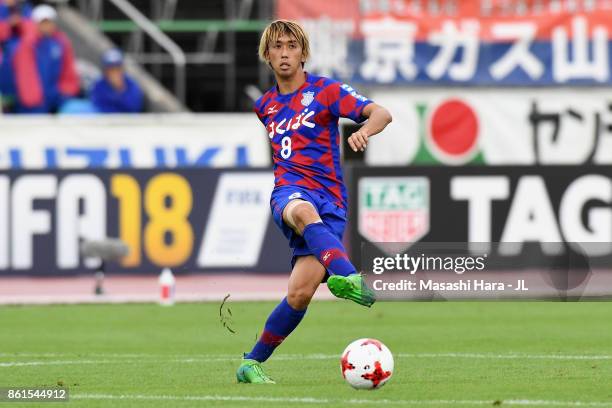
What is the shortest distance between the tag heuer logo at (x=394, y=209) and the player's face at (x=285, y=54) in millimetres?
10226

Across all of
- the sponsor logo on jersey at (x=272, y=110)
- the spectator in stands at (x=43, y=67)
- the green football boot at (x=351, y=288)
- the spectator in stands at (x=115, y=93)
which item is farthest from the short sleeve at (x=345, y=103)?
the spectator in stands at (x=43, y=67)

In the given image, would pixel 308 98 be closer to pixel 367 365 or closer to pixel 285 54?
pixel 285 54

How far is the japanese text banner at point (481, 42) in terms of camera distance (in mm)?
22875

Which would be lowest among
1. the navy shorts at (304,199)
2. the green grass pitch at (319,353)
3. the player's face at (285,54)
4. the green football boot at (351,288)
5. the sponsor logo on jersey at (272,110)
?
the green grass pitch at (319,353)

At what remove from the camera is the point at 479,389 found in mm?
9164

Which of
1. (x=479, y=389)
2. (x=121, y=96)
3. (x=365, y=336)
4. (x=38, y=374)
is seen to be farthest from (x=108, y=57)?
(x=479, y=389)

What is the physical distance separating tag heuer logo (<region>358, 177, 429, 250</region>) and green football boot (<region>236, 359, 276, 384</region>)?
33.6ft

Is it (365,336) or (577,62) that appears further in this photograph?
(577,62)

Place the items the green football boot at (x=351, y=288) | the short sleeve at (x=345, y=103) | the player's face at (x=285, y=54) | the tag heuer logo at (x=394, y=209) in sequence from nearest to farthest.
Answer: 1. the green football boot at (x=351, y=288)
2. the short sleeve at (x=345, y=103)
3. the player's face at (x=285, y=54)
4. the tag heuer logo at (x=394, y=209)

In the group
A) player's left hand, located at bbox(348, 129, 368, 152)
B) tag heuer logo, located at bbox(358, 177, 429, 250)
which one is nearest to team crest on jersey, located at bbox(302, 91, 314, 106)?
player's left hand, located at bbox(348, 129, 368, 152)

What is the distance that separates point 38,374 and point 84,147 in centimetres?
1135

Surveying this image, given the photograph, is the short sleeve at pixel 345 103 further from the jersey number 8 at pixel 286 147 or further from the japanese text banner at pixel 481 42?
the japanese text banner at pixel 481 42

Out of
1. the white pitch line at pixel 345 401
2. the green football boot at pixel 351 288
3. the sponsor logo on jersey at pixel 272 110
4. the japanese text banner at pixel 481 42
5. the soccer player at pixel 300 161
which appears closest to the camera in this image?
the white pitch line at pixel 345 401

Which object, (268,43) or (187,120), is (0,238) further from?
(268,43)
